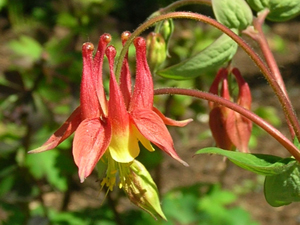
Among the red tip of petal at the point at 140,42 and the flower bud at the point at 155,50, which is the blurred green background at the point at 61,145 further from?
the red tip of petal at the point at 140,42

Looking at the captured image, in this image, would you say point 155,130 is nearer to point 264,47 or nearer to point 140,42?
point 140,42

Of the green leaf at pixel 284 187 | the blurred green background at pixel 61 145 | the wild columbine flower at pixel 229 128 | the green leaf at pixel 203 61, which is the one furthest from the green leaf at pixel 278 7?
the blurred green background at pixel 61 145

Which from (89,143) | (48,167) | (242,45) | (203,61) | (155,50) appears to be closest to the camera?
(89,143)

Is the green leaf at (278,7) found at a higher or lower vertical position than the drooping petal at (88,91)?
lower

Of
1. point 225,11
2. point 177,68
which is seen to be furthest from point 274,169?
point 225,11

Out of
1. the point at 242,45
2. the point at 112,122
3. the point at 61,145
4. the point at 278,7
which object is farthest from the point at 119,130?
the point at 61,145

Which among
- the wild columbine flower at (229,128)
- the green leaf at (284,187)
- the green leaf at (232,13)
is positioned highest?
the green leaf at (232,13)
